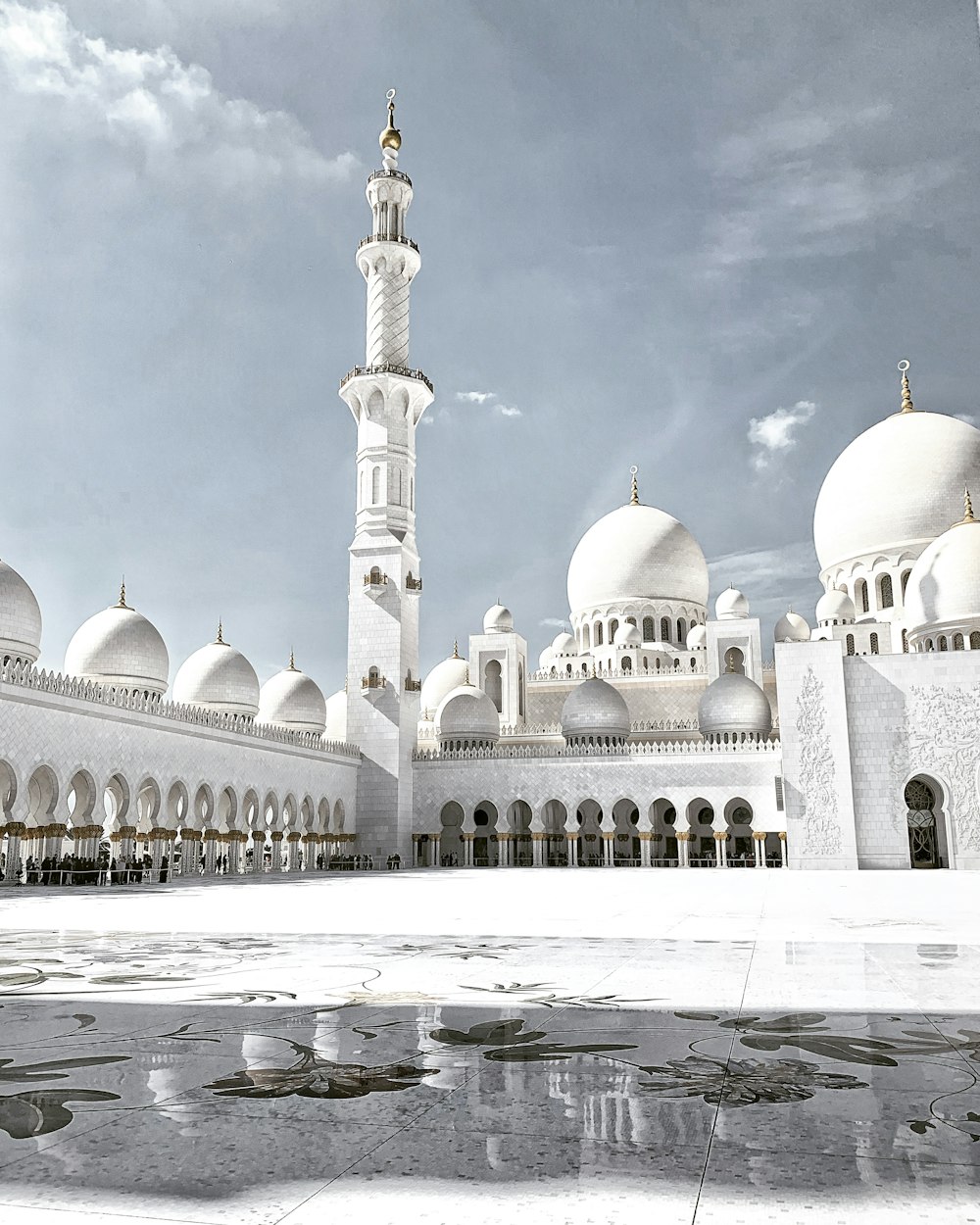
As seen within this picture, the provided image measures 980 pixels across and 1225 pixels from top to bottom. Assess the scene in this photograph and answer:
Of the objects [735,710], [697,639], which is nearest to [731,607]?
[697,639]

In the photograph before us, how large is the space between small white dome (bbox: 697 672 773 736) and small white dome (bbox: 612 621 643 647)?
5990mm

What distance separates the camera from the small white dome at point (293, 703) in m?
32.2

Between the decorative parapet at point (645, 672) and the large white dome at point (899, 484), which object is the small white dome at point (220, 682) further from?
the large white dome at point (899, 484)

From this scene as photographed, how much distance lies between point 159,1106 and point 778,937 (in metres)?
5.02

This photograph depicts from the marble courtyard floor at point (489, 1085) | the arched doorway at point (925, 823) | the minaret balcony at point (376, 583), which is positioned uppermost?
the minaret balcony at point (376, 583)

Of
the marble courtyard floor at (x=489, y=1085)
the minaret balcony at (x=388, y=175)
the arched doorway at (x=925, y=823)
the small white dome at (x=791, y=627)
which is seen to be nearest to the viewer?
the marble courtyard floor at (x=489, y=1085)

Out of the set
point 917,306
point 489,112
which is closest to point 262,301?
point 489,112

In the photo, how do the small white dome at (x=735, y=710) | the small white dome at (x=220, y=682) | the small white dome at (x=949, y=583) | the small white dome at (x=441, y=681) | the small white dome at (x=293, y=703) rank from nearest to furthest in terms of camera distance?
the small white dome at (x=949, y=583), the small white dome at (x=735, y=710), the small white dome at (x=220, y=682), the small white dome at (x=293, y=703), the small white dome at (x=441, y=681)

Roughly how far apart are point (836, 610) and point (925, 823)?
7.61 metres

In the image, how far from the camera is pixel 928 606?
980 inches

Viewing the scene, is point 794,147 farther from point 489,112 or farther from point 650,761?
point 650,761

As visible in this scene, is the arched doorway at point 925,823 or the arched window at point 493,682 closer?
the arched doorway at point 925,823

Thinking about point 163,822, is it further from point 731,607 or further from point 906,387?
point 906,387

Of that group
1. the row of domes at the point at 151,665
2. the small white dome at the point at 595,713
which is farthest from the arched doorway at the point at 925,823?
the row of domes at the point at 151,665
